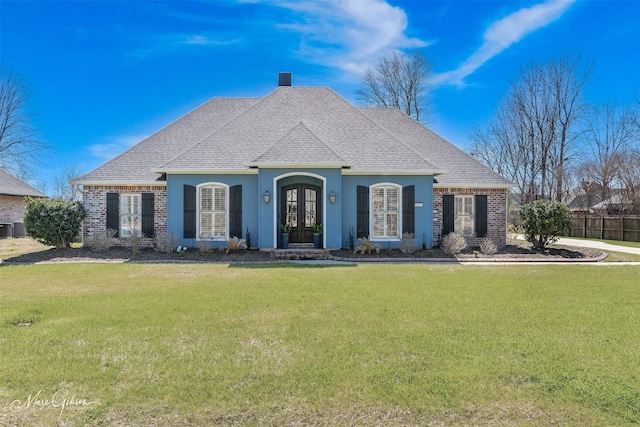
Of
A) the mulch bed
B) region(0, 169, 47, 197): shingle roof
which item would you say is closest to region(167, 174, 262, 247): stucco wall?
the mulch bed

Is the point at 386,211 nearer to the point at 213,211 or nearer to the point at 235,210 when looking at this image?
the point at 235,210

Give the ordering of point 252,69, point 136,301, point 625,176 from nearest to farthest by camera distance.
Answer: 1. point 136,301
2. point 252,69
3. point 625,176

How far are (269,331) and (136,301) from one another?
2.98 metres

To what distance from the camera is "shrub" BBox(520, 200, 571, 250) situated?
47.4 feet

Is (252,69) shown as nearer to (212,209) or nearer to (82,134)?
(212,209)

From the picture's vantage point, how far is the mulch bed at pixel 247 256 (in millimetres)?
12531

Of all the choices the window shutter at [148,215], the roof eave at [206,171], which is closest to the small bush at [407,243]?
the roof eave at [206,171]

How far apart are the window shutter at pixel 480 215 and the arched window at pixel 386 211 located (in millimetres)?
3540

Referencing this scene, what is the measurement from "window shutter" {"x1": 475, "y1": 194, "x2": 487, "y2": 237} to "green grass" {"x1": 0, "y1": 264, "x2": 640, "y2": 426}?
7523 millimetres

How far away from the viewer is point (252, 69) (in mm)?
19781

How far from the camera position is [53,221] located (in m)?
14.2

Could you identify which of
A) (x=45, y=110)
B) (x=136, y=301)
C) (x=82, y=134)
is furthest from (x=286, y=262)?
(x=45, y=110)

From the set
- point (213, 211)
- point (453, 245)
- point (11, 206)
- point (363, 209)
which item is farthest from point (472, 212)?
point (11, 206)

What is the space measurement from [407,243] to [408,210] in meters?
1.30
